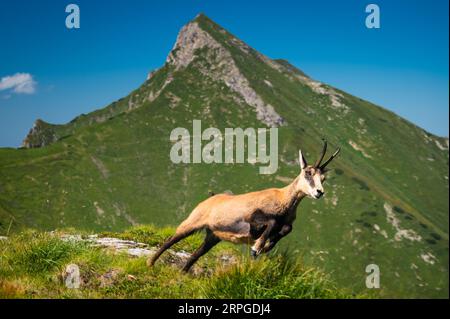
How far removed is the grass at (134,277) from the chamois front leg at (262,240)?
1.70 feet

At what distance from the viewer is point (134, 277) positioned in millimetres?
11148

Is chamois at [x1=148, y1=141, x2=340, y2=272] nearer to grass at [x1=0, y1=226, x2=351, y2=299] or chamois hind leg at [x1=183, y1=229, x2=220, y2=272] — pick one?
chamois hind leg at [x1=183, y1=229, x2=220, y2=272]

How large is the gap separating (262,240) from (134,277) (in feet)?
10.3

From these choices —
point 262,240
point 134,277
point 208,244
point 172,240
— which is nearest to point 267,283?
point 262,240

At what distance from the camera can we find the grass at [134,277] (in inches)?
345

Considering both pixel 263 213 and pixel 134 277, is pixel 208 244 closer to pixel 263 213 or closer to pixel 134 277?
pixel 263 213

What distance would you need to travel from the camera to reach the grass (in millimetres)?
8758

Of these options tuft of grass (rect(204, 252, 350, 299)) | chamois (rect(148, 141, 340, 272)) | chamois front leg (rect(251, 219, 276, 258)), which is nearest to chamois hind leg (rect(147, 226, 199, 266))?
chamois (rect(148, 141, 340, 272))

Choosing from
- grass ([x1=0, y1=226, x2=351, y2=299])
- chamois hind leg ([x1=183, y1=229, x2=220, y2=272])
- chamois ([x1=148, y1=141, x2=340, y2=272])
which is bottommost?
grass ([x1=0, y1=226, x2=351, y2=299])

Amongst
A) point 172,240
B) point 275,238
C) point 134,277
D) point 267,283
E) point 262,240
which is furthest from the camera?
point 172,240

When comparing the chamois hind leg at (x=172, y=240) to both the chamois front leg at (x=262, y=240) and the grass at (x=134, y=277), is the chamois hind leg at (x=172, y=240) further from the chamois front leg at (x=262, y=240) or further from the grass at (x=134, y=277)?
the chamois front leg at (x=262, y=240)

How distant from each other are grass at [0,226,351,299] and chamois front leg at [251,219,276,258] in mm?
518
